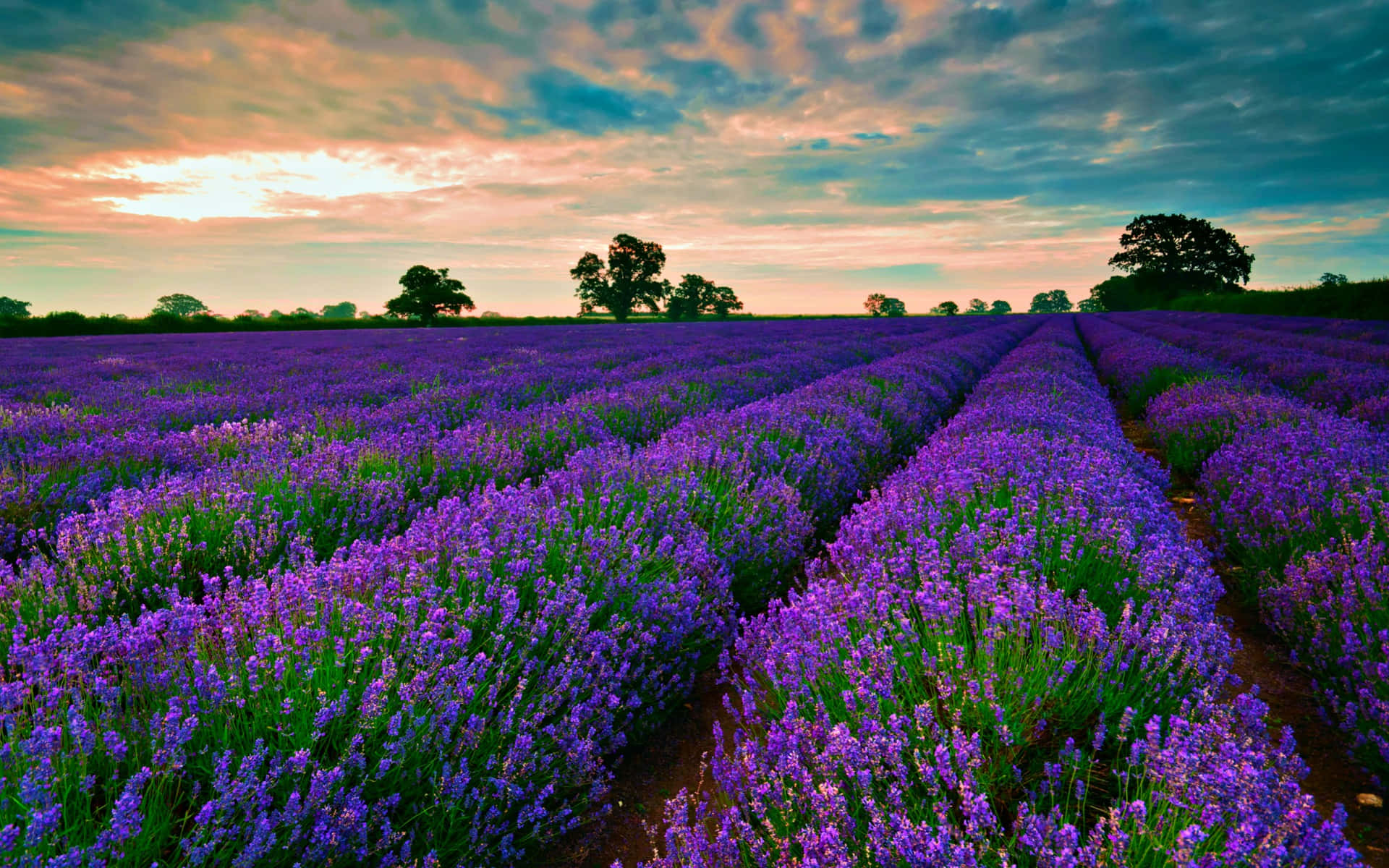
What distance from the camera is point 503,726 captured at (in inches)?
68.3

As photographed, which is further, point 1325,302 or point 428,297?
point 428,297

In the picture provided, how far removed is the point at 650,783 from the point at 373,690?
1.25 metres

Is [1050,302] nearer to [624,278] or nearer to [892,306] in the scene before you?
[892,306]

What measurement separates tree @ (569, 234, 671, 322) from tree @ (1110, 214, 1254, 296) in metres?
50.6

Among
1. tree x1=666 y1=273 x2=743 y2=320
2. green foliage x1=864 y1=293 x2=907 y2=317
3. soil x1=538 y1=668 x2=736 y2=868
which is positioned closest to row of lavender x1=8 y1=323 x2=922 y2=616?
soil x1=538 y1=668 x2=736 y2=868

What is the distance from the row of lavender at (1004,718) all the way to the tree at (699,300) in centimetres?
6902

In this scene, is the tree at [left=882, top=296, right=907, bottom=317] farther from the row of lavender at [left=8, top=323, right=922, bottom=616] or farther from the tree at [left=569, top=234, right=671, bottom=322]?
the row of lavender at [left=8, top=323, right=922, bottom=616]

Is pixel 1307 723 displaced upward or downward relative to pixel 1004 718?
downward

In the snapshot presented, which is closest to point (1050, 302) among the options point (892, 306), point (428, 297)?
point (892, 306)

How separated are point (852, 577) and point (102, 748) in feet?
7.50

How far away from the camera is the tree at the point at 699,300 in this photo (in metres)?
74.1

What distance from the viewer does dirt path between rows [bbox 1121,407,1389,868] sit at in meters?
2.10

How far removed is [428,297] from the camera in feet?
167

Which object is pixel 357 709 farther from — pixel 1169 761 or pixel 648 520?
pixel 1169 761
